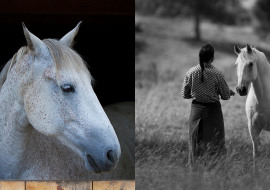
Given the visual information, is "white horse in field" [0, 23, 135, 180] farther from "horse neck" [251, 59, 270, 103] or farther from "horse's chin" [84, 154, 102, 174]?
"horse neck" [251, 59, 270, 103]

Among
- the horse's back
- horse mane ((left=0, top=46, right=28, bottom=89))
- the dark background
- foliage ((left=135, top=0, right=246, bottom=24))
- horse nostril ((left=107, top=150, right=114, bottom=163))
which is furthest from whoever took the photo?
the dark background

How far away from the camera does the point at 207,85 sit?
10.8ft

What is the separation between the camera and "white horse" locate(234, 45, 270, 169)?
3.24 metres

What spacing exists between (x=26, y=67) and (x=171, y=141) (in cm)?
108

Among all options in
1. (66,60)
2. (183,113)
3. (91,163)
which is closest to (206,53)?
(183,113)

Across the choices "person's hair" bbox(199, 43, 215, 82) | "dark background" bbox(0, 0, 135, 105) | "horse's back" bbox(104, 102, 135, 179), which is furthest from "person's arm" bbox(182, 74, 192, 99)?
"dark background" bbox(0, 0, 135, 105)

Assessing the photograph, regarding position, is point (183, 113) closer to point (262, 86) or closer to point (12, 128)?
point (262, 86)

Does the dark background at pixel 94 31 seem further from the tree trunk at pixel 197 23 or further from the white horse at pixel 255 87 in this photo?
the white horse at pixel 255 87

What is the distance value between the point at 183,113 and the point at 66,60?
0.89 metres

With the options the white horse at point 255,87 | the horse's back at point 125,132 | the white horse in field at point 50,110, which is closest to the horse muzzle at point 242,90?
the white horse at point 255,87

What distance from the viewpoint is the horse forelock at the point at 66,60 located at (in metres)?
3.01

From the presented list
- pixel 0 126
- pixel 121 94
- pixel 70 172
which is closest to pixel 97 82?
pixel 121 94

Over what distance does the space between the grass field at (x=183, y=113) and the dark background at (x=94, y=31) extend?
107 centimetres

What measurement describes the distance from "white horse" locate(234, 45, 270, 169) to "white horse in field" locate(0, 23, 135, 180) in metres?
0.93
